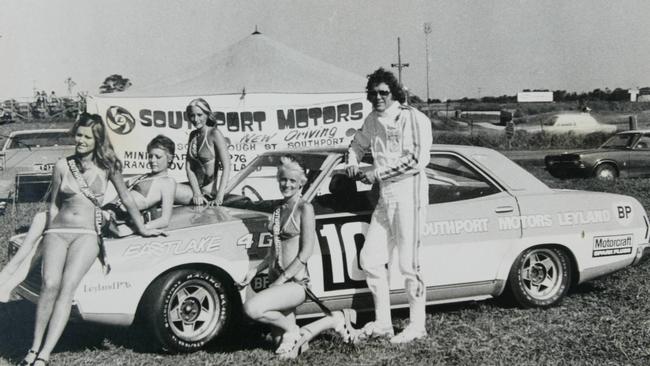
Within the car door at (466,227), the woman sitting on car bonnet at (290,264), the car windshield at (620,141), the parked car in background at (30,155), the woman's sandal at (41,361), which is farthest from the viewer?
the car windshield at (620,141)

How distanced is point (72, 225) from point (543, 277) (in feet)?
11.5

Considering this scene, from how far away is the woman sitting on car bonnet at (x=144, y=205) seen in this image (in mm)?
4605

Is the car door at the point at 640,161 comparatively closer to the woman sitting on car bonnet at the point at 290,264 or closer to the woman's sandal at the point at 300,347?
the woman sitting on car bonnet at the point at 290,264

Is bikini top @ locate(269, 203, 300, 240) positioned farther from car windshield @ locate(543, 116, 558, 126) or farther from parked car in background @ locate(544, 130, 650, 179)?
car windshield @ locate(543, 116, 558, 126)

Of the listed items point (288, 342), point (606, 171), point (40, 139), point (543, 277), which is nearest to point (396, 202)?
point (288, 342)

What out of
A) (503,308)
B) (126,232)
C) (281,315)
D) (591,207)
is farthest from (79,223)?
(591,207)

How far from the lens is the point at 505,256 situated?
5.37m

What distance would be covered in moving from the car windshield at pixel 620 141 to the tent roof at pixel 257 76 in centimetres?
611

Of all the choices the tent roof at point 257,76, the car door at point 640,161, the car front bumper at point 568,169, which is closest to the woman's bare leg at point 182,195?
the tent roof at point 257,76

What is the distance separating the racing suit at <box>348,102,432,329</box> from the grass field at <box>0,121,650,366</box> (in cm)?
34

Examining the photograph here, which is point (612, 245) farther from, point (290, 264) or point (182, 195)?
point (182, 195)

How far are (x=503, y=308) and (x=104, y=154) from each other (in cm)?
318

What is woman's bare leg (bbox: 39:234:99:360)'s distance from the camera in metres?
4.29

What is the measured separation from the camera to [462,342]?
4809mm
